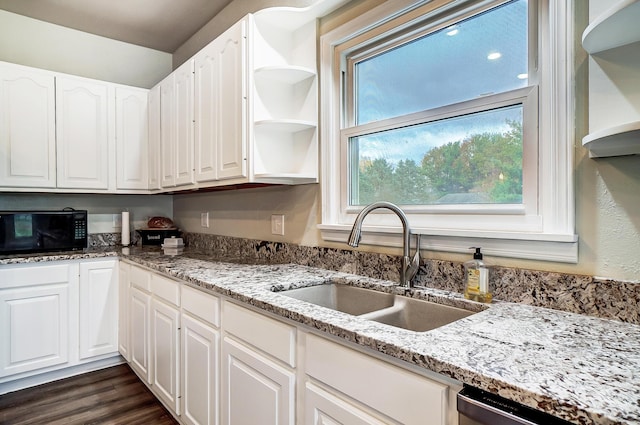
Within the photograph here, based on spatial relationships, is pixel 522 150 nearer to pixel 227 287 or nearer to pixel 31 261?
pixel 227 287

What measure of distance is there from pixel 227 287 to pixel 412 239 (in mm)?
771

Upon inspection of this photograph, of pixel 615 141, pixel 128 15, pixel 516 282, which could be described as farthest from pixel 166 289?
pixel 128 15

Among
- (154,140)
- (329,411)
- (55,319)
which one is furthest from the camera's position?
(154,140)

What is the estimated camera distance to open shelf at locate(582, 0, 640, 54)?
0.84 meters

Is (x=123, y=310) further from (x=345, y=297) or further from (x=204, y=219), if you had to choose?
(x=345, y=297)

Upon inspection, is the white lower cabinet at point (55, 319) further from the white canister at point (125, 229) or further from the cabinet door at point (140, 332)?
the white canister at point (125, 229)

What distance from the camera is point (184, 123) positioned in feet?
8.41

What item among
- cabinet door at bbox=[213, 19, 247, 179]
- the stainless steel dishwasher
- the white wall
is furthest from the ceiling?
the stainless steel dishwasher

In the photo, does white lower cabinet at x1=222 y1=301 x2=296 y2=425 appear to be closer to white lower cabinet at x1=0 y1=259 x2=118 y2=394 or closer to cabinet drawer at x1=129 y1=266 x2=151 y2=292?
cabinet drawer at x1=129 y1=266 x2=151 y2=292

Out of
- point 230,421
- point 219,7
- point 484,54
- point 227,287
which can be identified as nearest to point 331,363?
point 227,287

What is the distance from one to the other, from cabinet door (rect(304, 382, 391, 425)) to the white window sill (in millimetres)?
686

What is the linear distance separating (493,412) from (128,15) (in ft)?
11.0

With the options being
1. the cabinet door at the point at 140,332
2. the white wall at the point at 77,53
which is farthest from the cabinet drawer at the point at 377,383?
the white wall at the point at 77,53

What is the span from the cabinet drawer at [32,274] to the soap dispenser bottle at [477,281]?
2.57 meters
